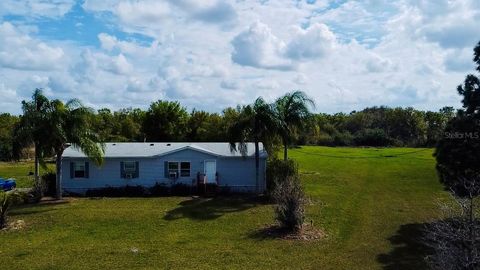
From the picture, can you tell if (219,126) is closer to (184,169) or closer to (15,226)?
(184,169)

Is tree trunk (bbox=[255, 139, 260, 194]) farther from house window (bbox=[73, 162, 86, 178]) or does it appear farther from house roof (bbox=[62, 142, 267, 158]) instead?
house window (bbox=[73, 162, 86, 178])

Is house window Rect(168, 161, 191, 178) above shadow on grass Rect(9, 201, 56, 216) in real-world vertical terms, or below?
above

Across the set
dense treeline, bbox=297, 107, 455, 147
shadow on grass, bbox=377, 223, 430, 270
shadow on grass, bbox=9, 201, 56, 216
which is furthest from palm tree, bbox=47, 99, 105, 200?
dense treeline, bbox=297, 107, 455, 147

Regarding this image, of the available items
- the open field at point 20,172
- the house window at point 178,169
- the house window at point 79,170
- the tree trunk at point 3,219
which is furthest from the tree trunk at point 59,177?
the tree trunk at point 3,219

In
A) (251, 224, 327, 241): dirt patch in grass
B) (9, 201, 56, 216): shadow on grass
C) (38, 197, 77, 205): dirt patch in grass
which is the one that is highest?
(38, 197, 77, 205): dirt patch in grass

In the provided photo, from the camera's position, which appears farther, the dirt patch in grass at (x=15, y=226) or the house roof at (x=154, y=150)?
the house roof at (x=154, y=150)

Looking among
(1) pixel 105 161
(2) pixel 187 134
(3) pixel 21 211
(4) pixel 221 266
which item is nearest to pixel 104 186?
(1) pixel 105 161

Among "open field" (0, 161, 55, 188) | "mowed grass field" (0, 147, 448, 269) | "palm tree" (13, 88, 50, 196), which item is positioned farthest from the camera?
"open field" (0, 161, 55, 188)

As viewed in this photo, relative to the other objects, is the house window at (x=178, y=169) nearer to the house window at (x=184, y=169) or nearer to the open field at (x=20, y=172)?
the house window at (x=184, y=169)
